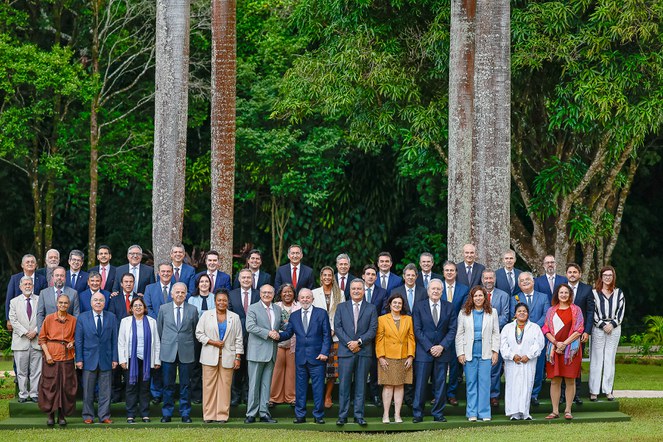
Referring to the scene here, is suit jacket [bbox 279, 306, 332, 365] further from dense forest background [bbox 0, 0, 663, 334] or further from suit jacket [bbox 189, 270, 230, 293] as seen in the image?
dense forest background [bbox 0, 0, 663, 334]

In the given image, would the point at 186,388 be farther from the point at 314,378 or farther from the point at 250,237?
the point at 250,237

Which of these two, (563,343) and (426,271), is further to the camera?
(426,271)

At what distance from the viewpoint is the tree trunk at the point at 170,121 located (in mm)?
18844

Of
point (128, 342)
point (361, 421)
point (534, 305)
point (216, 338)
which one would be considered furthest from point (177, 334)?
point (534, 305)

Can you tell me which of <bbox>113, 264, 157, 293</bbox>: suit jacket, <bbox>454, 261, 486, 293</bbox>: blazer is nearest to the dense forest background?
<bbox>454, 261, 486, 293</bbox>: blazer

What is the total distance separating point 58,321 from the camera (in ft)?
52.9

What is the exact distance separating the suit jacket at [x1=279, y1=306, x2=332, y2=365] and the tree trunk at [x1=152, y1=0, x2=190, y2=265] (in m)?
3.45

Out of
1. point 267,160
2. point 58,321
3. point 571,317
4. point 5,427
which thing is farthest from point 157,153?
point 267,160

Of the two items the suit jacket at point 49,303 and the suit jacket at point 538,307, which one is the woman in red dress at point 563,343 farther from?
the suit jacket at point 49,303

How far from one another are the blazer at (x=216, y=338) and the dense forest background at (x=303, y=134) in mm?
7278

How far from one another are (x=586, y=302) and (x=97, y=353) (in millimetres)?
6814

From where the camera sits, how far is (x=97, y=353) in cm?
A: 1606

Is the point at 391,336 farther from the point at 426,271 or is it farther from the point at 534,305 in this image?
the point at 534,305

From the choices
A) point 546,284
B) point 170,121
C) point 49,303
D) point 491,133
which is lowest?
point 49,303
